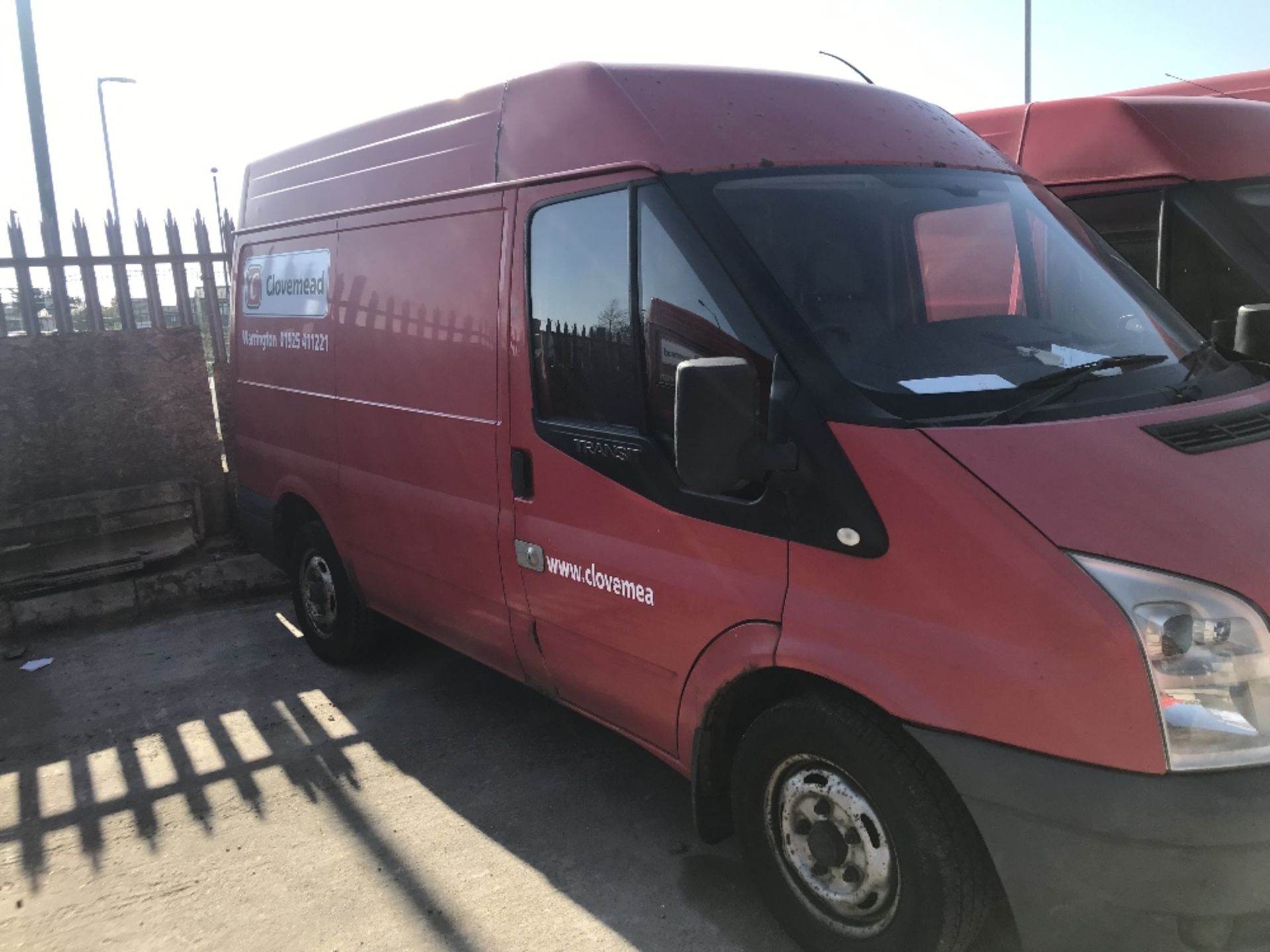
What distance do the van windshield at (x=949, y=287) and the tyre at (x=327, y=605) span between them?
3.09 m

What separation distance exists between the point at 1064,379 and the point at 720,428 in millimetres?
963

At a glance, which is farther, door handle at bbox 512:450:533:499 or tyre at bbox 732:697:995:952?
door handle at bbox 512:450:533:499

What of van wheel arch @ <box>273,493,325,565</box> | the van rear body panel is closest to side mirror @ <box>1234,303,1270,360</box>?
the van rear body panel

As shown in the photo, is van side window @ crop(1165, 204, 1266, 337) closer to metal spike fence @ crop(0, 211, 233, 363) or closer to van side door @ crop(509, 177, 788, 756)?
van side door @ crop(509, 177, 788, 756)

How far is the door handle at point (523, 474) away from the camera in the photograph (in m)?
3.56

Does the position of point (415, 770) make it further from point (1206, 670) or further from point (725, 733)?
point (1206, 670)

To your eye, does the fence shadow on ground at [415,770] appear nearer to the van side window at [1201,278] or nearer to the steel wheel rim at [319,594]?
the steel wheel rim at [319,594]

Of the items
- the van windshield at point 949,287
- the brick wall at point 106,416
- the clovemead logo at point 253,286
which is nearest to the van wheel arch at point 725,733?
the van windshield at point 949,287

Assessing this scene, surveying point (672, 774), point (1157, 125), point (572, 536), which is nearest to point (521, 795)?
point (672, 774)

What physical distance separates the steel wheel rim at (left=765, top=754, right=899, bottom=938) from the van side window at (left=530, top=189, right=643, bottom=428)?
1126 mm

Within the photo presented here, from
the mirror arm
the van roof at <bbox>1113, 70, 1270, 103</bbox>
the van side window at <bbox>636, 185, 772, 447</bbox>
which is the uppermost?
the van roof at <bbox>1113, 70, 1270, 103</bbox>

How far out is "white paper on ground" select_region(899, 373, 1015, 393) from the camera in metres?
2.67

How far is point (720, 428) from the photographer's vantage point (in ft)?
8.20

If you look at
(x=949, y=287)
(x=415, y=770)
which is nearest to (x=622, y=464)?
(x=949, y=287)
